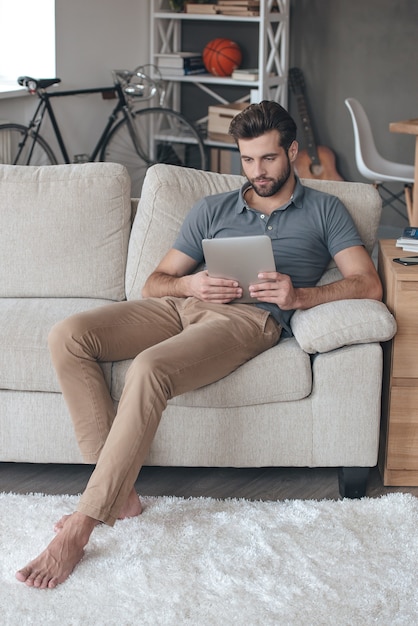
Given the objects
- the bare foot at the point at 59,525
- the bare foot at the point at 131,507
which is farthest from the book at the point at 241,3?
the bare foot at the point at 59,525

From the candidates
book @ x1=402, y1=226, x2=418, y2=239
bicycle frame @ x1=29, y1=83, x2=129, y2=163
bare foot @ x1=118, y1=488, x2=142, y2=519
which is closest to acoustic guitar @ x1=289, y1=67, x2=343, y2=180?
bicycle frame @ x1=29, y1=83, x2=129, y2=163

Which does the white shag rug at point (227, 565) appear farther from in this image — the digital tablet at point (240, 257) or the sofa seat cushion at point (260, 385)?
the digital tablet at point (240, 257)

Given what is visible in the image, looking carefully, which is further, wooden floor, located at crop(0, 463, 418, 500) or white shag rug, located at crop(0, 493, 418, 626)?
wooden floor, located at crop(0, 463, 418, 500)

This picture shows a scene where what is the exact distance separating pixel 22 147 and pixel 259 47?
5.80 ft

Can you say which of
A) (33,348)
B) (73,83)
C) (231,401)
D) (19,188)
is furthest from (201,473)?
(73,83)

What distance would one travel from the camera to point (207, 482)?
2836 millimetres

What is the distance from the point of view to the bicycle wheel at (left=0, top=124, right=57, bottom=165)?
5.23 metres

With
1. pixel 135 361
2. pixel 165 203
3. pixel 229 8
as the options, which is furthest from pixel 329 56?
pixel 135 361

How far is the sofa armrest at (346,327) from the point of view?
2.60 metres

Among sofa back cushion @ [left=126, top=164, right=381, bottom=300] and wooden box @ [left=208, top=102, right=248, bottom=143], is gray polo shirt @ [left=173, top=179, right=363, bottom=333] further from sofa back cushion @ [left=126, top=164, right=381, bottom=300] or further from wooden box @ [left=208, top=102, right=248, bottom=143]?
wooden box @ [left=208, top=102, right=248, bottom=143]

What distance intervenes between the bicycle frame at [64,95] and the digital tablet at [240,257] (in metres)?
2.90

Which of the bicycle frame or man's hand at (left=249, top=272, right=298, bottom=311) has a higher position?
the bicycle frame

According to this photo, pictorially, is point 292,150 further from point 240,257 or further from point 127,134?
point 127,134

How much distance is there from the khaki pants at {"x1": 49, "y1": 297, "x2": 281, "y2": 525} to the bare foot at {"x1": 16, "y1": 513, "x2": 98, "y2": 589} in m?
0.04
